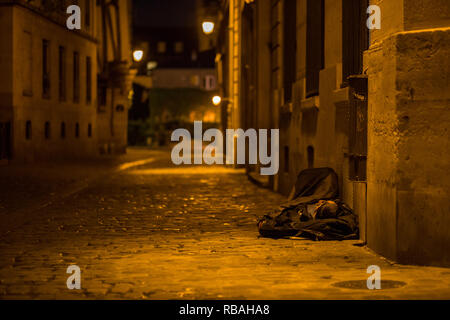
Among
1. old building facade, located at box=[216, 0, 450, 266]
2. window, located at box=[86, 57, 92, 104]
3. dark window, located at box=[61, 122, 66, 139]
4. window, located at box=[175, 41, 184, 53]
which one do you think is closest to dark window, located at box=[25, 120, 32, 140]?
dark window, located at box=[61, 122, 66, 139]

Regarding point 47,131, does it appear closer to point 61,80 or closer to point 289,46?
point 61,80

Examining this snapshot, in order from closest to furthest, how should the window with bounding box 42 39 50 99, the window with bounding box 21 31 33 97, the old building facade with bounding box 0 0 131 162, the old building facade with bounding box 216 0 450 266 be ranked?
the old building facade with bounding box 216 0 450 266 < the old building facade with bounding box 0 0 131 162 < the window with bounding box 21 31 33 97 < the window with bounding box 42 39 50 99

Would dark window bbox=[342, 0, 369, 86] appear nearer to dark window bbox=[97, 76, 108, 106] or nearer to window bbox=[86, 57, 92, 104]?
window bbox=[86, 57, 92, 104]

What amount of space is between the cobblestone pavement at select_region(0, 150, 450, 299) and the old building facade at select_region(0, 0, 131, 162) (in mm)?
15574

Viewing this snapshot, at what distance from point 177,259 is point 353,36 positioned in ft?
16.4

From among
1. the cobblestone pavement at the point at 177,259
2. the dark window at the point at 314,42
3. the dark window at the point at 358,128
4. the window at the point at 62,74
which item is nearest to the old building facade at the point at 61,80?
the window at the point at 62,74

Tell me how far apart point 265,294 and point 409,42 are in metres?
3.22

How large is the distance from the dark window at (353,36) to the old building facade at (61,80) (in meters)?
19.2

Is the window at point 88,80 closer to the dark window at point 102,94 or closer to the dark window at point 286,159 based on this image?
the dark window at point 102,94

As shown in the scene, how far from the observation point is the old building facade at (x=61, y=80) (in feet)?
94.1

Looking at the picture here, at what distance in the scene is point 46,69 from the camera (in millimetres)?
33406

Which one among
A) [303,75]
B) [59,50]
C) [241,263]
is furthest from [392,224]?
[59,50]

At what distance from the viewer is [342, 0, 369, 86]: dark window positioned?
436 inches

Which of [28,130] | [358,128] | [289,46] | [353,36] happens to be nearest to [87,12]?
[28,130]
